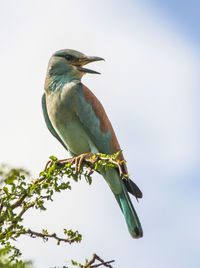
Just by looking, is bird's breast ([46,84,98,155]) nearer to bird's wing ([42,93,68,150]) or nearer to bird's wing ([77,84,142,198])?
bird's wing ([77,84,142,198])

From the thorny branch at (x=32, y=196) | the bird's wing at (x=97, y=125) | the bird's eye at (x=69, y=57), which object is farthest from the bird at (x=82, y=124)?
the thorny branch at (x=32, y=196)

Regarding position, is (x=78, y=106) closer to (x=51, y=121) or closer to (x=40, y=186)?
(x=51, y=121)

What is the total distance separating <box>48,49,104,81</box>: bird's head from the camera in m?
6.20

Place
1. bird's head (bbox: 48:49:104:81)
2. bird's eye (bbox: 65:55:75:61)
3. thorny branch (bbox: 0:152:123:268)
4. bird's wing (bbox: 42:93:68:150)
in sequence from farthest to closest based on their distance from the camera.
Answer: bird's eye (bbox: 65:55:75:61), bird's head (bbox: 48:49:104:81), bird's wing (bbox: 42:93:68:150), thorny branch (bbox: 0:152:123:268)

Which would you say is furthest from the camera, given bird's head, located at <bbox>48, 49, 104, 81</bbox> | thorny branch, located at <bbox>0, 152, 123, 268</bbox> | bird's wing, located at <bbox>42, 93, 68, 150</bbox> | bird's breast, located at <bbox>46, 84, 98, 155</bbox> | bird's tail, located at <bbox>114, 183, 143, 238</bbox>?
bird's head, located at <bbox>48, 49, 104, 81</bbox>

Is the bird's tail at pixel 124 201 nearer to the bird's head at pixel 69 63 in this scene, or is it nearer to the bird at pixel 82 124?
the bird at pixel 82 124

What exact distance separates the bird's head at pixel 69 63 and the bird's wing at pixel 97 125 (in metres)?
0.30

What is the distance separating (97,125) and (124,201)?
104 cm

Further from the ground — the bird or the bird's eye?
the bird's eye

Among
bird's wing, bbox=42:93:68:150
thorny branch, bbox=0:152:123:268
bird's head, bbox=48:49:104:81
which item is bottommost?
thorny branch, bbox=0:152:123:268

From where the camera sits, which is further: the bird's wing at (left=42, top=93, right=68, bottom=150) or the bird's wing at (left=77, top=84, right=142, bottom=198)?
the bird's wing at (left=42, top=93, right=68, bottom=150)

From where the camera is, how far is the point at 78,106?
5.69m

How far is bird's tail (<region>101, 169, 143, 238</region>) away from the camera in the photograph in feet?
17.9

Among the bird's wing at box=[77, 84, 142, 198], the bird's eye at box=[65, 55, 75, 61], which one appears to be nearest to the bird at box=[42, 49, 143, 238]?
the bird's wing at box=[77, 84, 142, 198]
